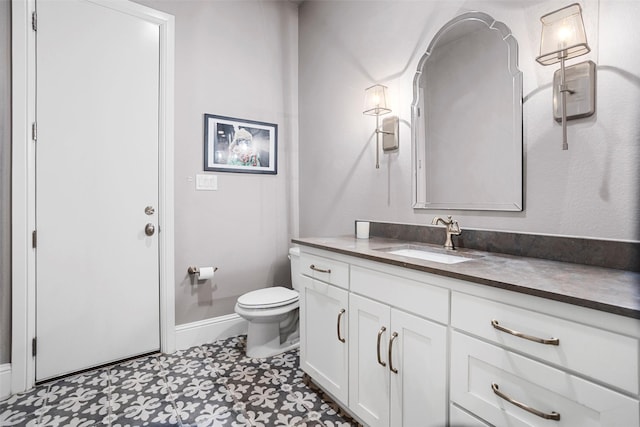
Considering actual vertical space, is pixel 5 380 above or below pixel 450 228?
below

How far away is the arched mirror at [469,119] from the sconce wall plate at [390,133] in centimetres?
13

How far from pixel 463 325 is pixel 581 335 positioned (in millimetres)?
321

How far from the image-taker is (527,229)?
1447 mm

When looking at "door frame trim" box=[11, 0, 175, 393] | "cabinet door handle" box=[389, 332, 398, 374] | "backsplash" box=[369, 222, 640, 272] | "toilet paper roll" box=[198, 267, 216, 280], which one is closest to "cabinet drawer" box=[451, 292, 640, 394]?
"cabinet door handle" box=[389, 332, 398, 374]

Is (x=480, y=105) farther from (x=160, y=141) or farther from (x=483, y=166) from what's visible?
(x=160, y=141)

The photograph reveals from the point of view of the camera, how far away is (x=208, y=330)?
8.20 ft

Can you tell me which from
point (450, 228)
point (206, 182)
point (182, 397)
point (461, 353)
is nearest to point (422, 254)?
point (450, 228)

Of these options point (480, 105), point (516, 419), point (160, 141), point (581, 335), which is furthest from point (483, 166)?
point (160, 141)

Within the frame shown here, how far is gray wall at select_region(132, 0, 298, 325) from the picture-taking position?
2.39m

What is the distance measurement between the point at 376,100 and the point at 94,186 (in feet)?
6.21

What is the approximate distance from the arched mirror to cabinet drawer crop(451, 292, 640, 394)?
0.71 m

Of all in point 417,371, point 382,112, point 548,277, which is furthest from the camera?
point 382,112

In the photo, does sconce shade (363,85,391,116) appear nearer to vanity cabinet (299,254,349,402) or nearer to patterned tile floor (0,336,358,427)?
vanity cabinet (299,254,349,402)

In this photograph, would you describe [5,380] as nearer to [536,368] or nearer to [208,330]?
[208,330]
